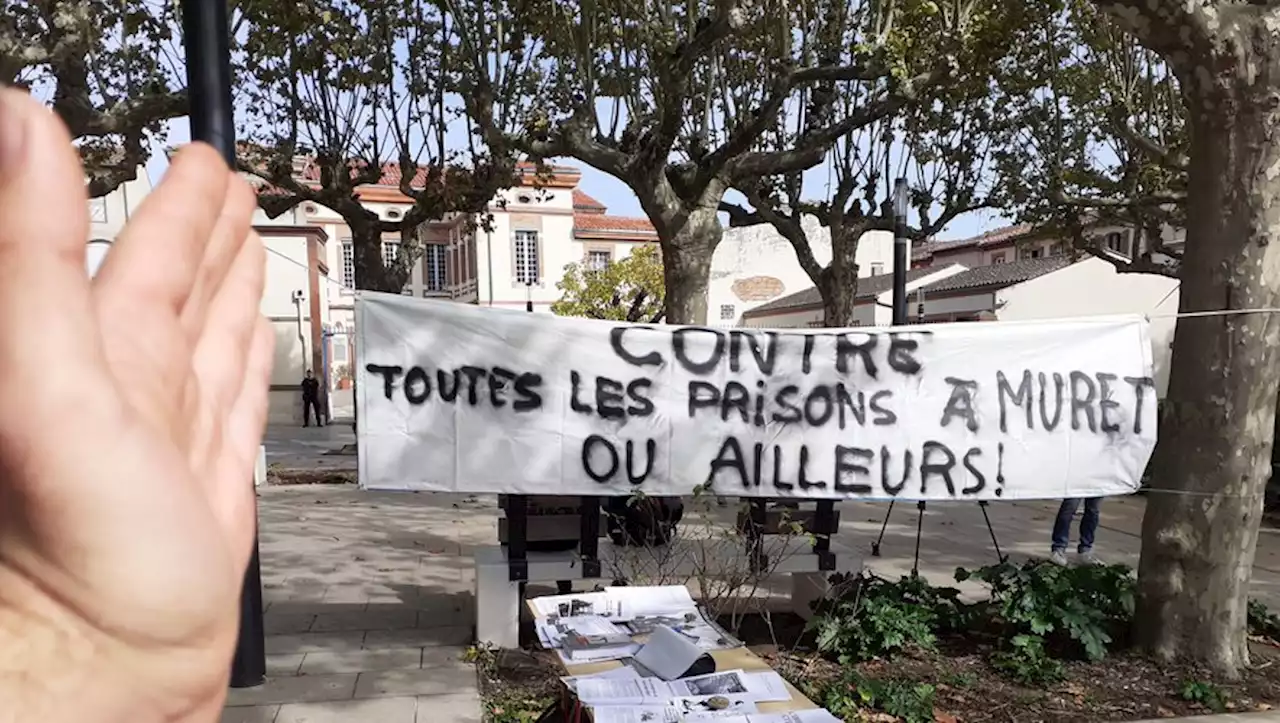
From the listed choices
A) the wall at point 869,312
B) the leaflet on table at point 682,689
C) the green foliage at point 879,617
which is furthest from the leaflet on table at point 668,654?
the wall at point 869,312

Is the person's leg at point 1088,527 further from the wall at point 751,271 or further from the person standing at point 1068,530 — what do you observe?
the wall at point 751,271

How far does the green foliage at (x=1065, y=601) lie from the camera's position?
4.54 m

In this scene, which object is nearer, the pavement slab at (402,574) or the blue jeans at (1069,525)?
the pavement slab at (402,574)

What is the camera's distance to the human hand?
608 millimetres

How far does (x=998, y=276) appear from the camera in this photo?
24719mm

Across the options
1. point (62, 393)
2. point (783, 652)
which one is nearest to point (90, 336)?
point (62, 393)

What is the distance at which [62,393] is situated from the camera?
2.03 feet

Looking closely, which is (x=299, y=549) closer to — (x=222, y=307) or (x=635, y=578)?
(x=635, y=578)

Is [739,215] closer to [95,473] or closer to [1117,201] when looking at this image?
[1117,201]

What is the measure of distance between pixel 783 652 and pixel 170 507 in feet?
15.2

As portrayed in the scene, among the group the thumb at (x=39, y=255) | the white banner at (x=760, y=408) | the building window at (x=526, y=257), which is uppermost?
the building window at (x=526, y=257)

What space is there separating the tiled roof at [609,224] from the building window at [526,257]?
2200 millimetres

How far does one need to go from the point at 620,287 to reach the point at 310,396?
11.6 metres

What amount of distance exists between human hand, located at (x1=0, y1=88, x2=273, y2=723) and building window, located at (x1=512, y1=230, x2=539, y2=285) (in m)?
33.3
